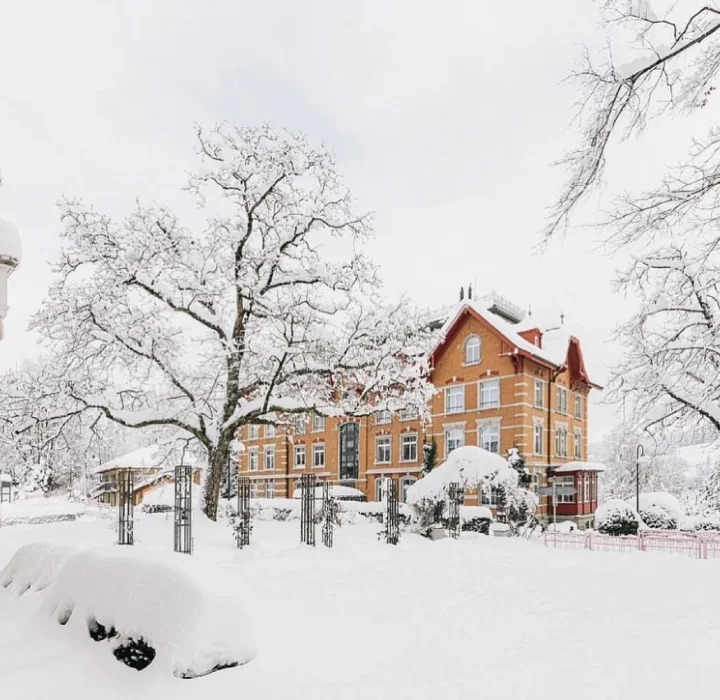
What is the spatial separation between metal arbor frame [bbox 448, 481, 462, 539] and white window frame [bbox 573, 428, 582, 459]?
1862cm

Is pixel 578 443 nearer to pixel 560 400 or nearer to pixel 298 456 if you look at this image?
pixel 560 400

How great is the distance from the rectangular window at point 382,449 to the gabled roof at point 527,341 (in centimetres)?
632

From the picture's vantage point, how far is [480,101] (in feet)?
27.1

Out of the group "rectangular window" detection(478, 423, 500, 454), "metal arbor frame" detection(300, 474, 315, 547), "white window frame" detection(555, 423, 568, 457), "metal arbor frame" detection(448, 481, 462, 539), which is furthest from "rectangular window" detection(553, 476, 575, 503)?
"metal arbor frame" detection(300, 474, 315, 547)

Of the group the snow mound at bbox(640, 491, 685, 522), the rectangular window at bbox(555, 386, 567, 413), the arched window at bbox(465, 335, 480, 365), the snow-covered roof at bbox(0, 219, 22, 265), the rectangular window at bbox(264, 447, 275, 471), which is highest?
the arched window at bbox(465, 335, 480, 365)

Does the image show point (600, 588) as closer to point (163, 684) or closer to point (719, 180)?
point (719, 180)

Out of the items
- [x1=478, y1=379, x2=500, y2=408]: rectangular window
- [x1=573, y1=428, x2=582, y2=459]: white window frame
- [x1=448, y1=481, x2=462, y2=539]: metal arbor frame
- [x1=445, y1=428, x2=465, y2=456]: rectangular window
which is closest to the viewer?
[x1=448, y1=481, x2=462, y2=539]: metal arbor frame

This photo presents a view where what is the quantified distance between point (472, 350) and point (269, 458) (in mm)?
19570

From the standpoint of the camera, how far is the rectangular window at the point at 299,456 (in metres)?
45.8

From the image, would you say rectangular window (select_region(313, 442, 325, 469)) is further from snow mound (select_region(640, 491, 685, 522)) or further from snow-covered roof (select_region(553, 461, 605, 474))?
snow mound (select_region(640, 491, 685, 522))

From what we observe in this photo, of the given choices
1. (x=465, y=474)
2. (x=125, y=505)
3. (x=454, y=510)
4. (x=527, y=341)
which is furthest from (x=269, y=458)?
(x=125, y=505)

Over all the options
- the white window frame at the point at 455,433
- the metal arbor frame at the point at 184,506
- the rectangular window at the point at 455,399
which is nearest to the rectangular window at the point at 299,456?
the white window frame at the point at 455,433

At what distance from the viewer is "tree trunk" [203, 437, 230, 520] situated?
20.8 metres

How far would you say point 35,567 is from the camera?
347 inches
